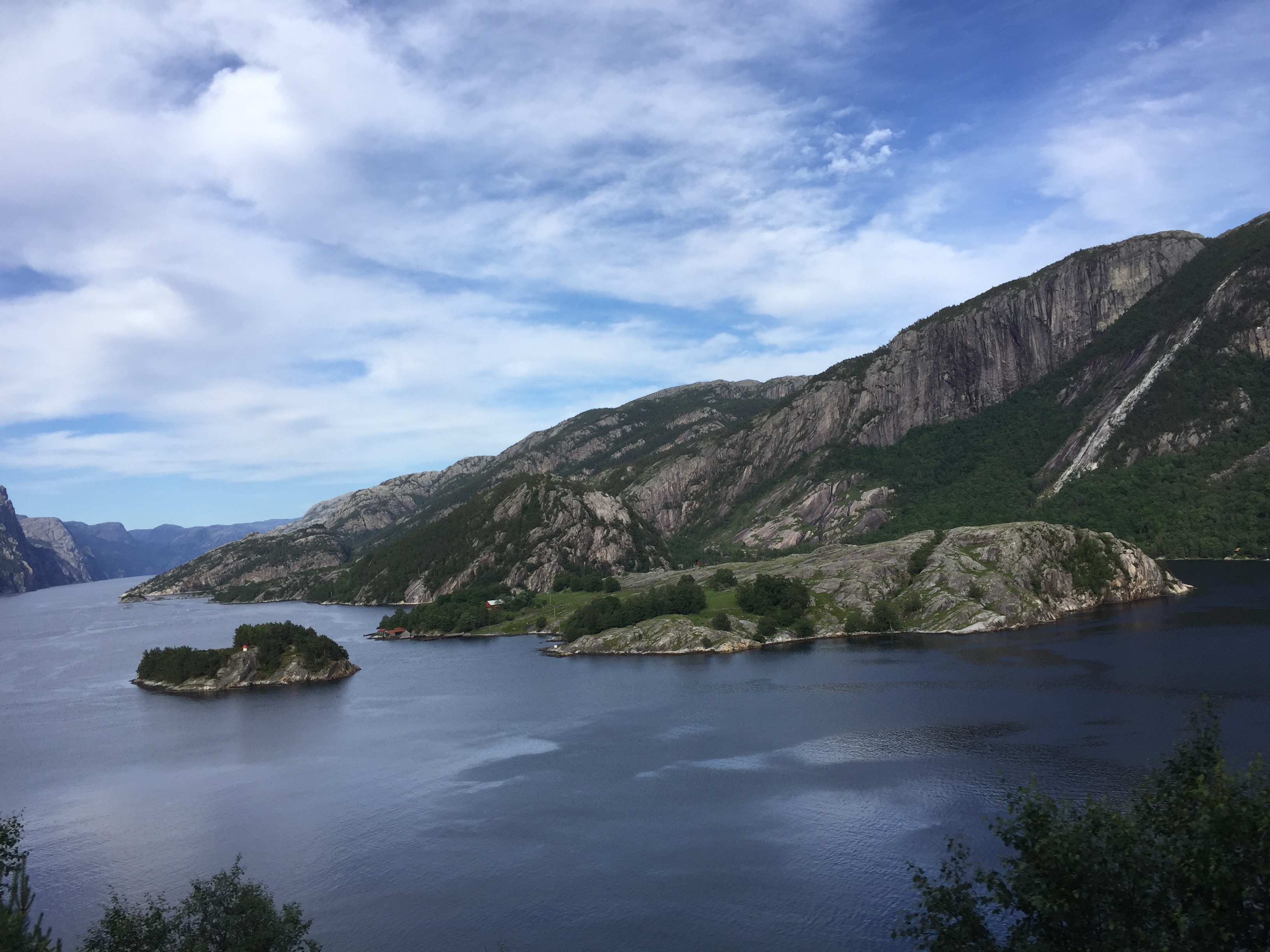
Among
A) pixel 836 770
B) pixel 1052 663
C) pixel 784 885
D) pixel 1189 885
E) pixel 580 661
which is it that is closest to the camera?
pixel 1189 885

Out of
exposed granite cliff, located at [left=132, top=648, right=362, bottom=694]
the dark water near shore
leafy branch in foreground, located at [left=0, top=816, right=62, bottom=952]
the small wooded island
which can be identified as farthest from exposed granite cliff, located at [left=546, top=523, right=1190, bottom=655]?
leafy branch in foreground, located at [left=0, top=816, right=62, bottom=952]

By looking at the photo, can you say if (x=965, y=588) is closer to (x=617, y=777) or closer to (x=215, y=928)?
(x=617, y=777)

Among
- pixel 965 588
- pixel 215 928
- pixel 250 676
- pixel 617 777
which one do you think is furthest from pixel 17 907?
pixel 965 588

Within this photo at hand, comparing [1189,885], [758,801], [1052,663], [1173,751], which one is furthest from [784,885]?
[1052,663]

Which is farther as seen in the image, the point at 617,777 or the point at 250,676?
the point at 250,676

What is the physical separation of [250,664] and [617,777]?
10579 centimetres

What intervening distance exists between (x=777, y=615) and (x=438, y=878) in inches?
4495

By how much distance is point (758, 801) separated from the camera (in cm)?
7981

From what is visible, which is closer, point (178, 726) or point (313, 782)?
point (313, 782)

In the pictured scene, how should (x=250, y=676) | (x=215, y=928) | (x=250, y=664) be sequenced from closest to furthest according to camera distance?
(x=215, y=928) → (x=250, y=676) → (x=250, y=664)

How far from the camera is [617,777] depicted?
91.0 m

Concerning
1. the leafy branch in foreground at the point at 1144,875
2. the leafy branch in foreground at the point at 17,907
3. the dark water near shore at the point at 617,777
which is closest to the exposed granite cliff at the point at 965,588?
the dark water near shore at the point at 617,777

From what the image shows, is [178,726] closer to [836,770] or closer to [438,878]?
[438,878]

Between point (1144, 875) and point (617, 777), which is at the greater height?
point (1144, 875)
